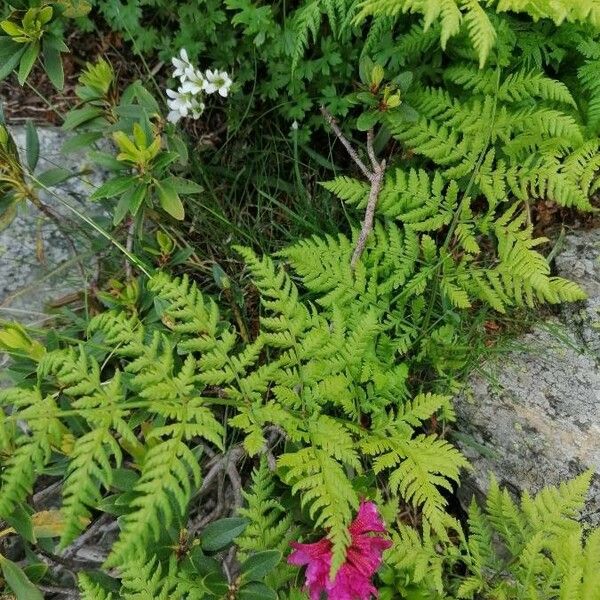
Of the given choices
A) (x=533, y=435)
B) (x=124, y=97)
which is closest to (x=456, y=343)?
(x=533, y=435)

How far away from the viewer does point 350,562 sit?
2062 millimetres

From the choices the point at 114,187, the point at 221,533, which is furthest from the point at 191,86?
the point at 221,533

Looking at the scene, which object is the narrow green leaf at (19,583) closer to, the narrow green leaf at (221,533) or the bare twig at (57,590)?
the bare twig at (57,590)

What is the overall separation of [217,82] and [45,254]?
116 cm

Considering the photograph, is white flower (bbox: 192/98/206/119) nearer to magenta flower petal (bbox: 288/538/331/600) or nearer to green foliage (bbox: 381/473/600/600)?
magenta flower petal (bbox: 288/538/331/600)

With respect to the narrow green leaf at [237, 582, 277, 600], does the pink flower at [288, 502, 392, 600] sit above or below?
above

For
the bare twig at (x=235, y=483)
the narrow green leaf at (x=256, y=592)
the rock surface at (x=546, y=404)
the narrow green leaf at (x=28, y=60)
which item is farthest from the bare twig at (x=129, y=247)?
the rock surface at (x=546, y=404)

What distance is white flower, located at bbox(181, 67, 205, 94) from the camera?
264 cm

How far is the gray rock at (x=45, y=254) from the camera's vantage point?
2.89m

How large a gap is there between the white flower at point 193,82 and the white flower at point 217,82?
3 cm

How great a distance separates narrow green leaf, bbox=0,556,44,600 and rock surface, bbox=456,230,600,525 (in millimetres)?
1678

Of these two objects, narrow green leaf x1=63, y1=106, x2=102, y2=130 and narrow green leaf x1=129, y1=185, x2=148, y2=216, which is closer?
narrow green leaf x1=129, y1=185, x2=148, y2=216

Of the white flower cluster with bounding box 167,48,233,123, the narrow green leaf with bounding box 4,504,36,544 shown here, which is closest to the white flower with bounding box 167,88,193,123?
the white flower cluster with bounding box 167,48,233,123

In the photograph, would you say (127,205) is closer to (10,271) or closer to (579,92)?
(10,271)
